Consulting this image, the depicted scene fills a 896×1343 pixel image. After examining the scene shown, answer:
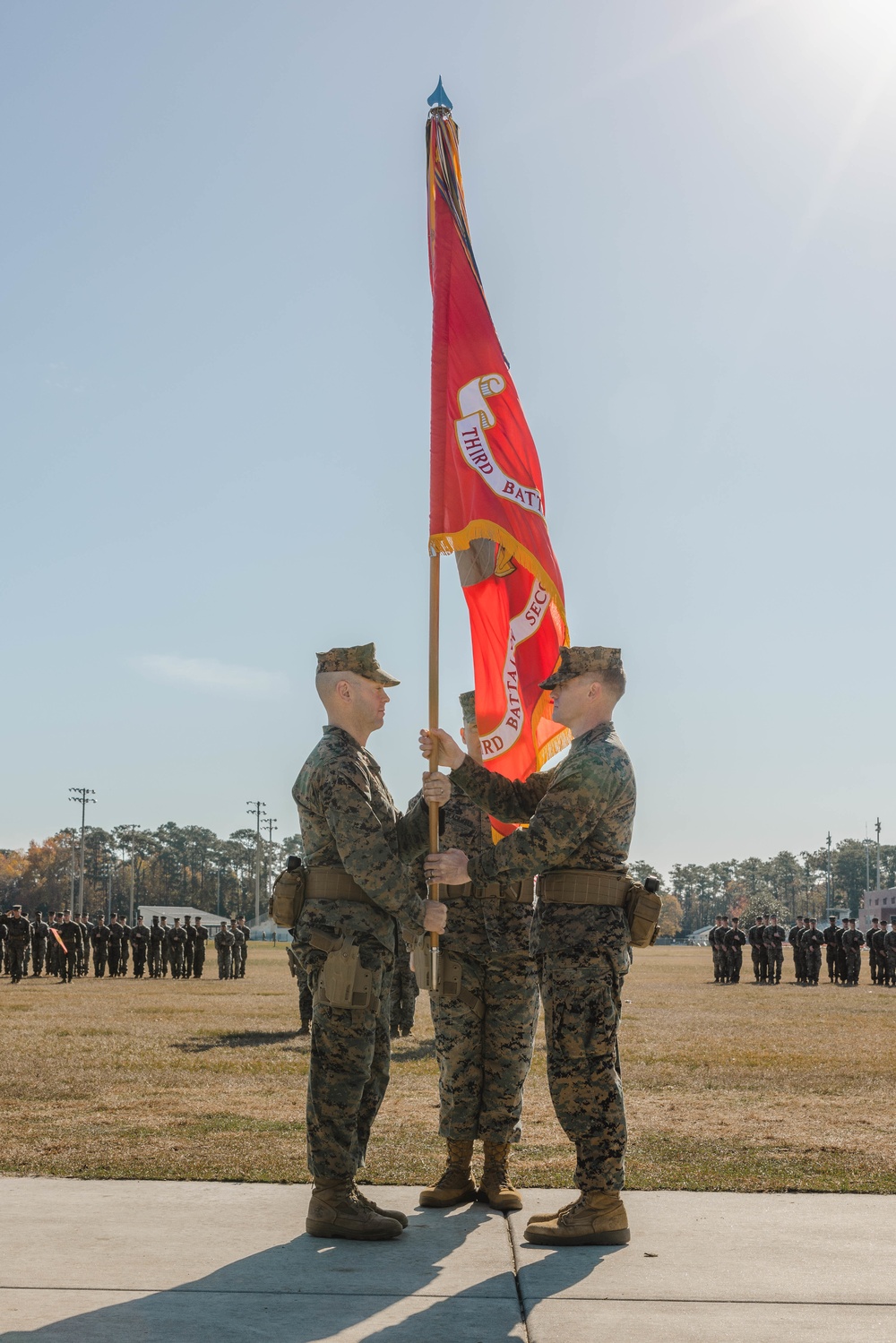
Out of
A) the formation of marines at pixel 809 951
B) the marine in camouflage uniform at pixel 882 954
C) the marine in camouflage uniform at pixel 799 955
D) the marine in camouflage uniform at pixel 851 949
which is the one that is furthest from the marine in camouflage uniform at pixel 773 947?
the marine in camouflage uniform at pixel 882 954

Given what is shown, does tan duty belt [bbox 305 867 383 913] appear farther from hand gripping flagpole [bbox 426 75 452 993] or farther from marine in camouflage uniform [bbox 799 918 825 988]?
marine in camouflage uniform [bbox 799 918 825 988]

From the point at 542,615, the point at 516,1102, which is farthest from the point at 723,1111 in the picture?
the point at 542,615

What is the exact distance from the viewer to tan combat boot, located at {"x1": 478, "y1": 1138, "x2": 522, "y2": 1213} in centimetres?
484

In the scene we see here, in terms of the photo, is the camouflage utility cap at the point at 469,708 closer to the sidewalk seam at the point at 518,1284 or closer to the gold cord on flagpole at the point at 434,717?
the gold cord on flagpole at the point at 434,717

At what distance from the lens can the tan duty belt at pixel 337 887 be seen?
4648 millimetres

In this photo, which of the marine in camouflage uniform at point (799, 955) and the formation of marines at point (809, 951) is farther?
the marine in camouflage uniform at point (799, 955)

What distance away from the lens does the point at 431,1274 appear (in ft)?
12.8

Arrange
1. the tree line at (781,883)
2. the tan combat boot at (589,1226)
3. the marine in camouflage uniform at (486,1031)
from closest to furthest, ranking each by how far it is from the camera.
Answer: the tan combat boot at (589,1226), the marine in camouflage uniform at (486,1031), the tree line at (781,883)

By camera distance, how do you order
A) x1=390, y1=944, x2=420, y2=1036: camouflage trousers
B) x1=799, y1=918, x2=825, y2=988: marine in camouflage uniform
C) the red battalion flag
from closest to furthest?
the red battalion flag < x1=390, y1=944, x2=420, y2=1036: camouflage trousers < x1=799, y1=918, x2=825, y2=988: marine in camouflage uniform

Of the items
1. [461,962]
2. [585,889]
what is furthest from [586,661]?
[461,962]

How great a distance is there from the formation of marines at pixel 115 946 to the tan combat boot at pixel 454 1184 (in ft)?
82.2

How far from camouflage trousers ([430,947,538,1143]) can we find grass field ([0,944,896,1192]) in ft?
1.90

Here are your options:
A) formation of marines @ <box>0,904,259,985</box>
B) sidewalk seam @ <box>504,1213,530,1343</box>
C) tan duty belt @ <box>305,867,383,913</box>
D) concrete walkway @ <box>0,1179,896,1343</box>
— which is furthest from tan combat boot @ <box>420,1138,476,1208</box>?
formation of marines @ <box>0,904,259,985</box>

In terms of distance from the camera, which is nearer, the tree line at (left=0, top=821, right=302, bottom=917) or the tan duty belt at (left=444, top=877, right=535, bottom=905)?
the tan duty belt at (left=444, top=877, right=535, bottom=905)
